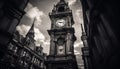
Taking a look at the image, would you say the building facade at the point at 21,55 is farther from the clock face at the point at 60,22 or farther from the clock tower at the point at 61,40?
the clock face at the point at 60,22

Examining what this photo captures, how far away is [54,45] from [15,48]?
1248 centimetres

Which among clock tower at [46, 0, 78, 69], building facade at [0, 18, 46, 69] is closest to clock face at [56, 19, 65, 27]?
clock tower at [46, 0, 78, 69]

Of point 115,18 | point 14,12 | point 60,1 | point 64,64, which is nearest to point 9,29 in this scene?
point 14,12

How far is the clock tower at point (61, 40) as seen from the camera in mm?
23656

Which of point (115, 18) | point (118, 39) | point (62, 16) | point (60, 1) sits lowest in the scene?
point (118, 39)

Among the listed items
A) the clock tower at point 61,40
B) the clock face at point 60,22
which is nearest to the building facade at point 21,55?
the clock tower at point 61,40

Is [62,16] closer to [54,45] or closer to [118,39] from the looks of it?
[54,45]

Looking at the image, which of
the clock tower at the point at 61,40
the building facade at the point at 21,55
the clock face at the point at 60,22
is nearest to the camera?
the clock tower at the point at 61,40

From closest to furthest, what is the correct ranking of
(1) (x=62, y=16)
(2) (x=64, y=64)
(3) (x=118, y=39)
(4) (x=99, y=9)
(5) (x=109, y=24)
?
(3) (x=118, y=39)
(5) (x=109, y=24)
(4) (x=99, y=9)
(2) (x=64, y=64)
(1) (x=62, y=16)

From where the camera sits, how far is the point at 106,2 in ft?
17.4

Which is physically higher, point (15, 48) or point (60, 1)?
point (60, 1)

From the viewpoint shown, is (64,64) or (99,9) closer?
(99,9)

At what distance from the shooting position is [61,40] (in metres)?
27.7

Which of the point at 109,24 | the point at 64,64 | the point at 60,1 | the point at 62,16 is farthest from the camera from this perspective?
the point at 60,1
